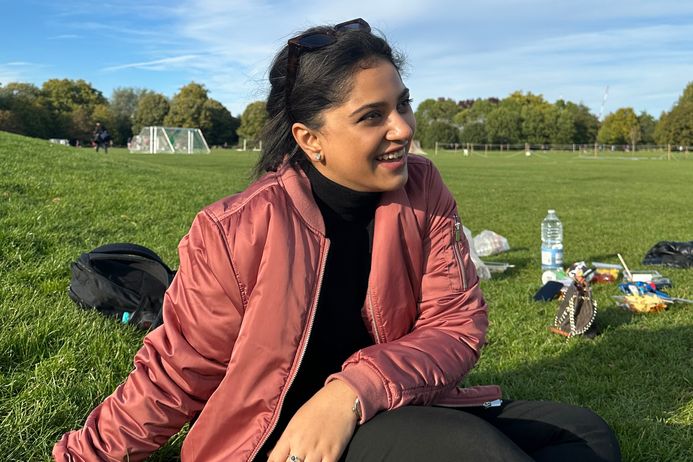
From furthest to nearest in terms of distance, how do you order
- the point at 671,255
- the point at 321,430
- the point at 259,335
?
the point at 671,255
the point at 259,335
the point at 321,430

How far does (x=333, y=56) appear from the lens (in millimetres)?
2037

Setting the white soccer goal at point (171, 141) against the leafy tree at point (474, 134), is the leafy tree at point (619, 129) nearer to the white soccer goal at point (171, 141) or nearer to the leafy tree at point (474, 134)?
the leafy tree at point (474, 134)

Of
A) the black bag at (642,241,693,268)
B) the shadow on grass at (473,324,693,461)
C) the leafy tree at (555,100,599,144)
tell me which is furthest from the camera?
the leafy tree at (555,100,599,144)

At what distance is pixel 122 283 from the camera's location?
4.13 m

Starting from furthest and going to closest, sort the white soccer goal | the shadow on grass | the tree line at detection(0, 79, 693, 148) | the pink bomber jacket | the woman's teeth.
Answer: the tree line at detection(0, 79, 693, 148)
the white soccer goal
the shadow on grass
the woman's teeth
the pink bomber jacket

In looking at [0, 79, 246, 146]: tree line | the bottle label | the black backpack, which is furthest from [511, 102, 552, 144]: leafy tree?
the black backpack

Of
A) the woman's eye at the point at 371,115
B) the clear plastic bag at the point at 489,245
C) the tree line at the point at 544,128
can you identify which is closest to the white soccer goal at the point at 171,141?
the tree line at the point at 544,128

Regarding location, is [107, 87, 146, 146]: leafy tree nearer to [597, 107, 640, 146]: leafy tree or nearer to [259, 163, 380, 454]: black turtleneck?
[597, 107, 640, 146]: leafy tree

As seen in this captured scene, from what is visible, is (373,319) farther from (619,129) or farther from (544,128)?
(619,129)

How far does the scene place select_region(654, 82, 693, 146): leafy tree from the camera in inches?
3214

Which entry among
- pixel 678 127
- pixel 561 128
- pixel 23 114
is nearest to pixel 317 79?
pixel 23 114

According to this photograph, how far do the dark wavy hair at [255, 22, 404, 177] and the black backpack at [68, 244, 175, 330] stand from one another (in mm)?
1943

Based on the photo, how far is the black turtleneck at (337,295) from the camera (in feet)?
6.63

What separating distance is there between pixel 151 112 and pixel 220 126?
35.2 feet
